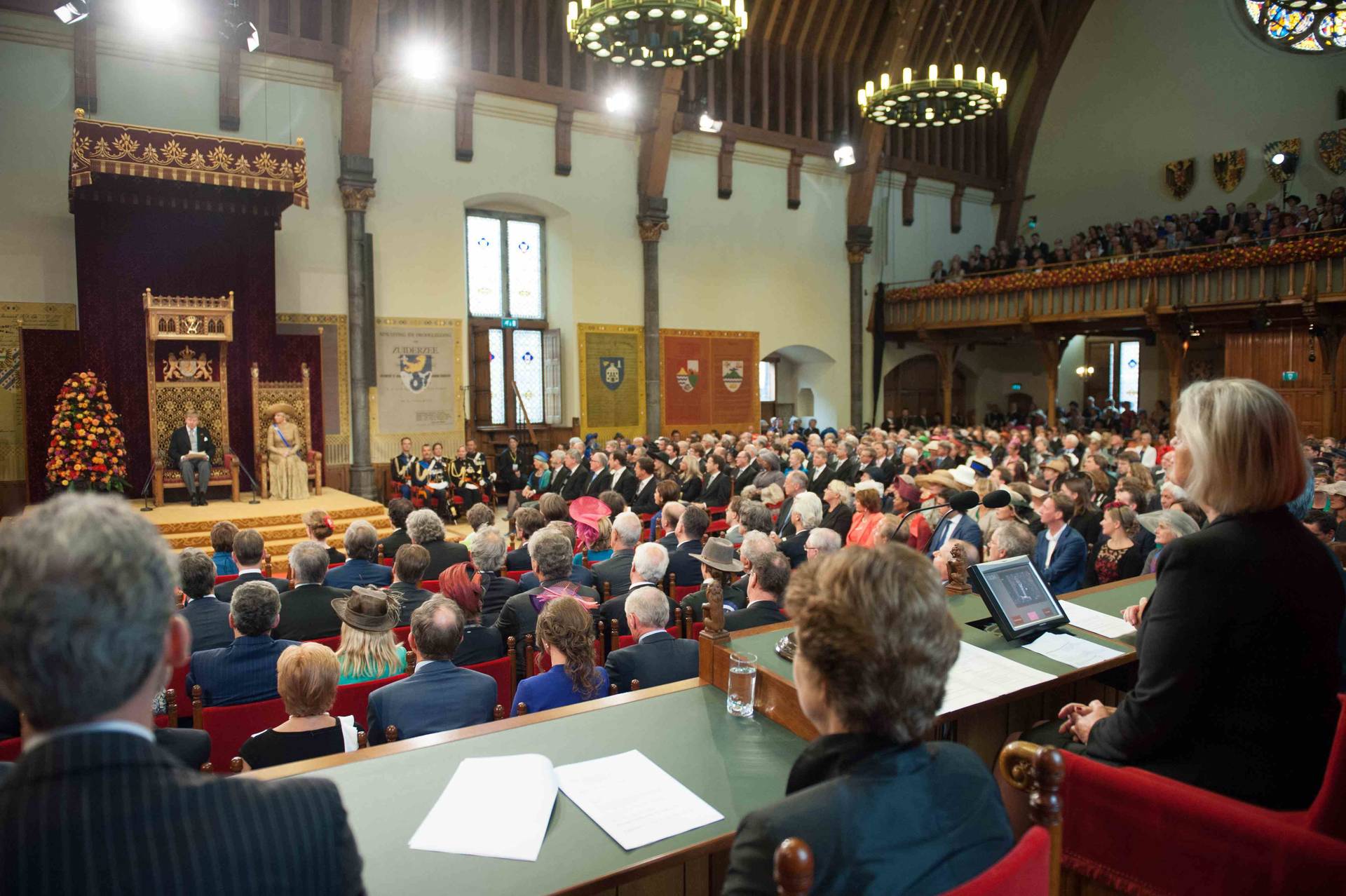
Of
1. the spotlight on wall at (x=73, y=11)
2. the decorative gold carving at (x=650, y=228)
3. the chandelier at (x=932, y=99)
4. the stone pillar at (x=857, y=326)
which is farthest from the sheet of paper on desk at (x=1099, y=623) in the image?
the stone pillar at (x=857, y=326)

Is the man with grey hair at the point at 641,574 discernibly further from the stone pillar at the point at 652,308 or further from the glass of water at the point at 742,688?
the stone pillar at the point at 652,308

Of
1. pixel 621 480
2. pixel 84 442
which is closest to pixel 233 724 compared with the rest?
pixel 621 480

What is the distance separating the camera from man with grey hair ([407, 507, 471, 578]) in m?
5.27

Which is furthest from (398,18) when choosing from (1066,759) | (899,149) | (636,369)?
(1066,759)

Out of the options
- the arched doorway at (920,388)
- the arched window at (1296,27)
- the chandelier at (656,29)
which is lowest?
the arched doorway at (920,388)

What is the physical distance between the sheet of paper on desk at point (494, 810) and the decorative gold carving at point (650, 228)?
13420mm

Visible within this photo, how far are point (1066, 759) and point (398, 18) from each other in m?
13.0

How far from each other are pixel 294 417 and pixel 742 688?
1001 cm

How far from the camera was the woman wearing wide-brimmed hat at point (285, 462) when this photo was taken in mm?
10344

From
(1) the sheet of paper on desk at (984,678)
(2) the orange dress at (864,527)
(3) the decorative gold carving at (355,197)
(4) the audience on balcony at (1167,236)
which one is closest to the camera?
(1) the sheet of paper on desk at (984,678)

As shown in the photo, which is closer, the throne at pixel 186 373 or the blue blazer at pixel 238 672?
the blue blazer at pixel 238 672

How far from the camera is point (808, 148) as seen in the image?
16.4 m

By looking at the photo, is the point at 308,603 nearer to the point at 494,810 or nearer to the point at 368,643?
the point at 368,643

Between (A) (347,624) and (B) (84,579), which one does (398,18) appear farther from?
(B) (84,579)
